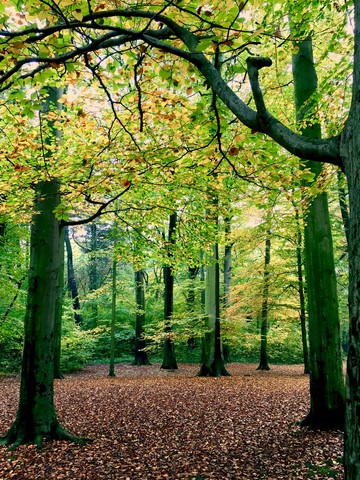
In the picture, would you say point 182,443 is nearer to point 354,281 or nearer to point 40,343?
point 40,343

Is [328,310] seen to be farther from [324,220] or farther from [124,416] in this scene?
[124,416]

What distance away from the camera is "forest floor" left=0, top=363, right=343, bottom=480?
456 centimetres

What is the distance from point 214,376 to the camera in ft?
46.0

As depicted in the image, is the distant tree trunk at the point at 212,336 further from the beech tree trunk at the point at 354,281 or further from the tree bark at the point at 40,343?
the beech tree trunk at the point at 354,281

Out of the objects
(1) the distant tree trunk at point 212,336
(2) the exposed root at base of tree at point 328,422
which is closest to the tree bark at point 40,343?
(2) the exposed root at base of tree at point 328,422

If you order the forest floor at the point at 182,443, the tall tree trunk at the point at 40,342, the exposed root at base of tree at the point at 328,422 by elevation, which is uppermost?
the tall tree trunk at the point at 40,342

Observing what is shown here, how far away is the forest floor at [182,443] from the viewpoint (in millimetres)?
4559

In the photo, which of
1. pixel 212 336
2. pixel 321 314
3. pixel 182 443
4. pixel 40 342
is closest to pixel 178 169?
pixel 321 314

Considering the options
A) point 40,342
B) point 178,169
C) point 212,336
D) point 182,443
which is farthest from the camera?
point 212,336

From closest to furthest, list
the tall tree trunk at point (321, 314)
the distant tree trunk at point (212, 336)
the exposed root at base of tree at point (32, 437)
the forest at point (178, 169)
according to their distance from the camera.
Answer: the forest at point (178, 169) < the exposed root at base of tree at point (32, 437) < the tall tree trunk at point (321, 314) < the distant tree trunk at point (212, 336)

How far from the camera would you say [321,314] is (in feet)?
19.9

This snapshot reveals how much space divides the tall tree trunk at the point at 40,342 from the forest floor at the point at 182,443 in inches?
12.3

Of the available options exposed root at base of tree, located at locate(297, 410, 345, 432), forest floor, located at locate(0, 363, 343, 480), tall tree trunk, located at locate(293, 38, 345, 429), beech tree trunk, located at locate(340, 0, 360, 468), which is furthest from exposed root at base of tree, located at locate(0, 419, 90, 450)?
beech tree trunk, located at locate(340, 0, 360, 468)

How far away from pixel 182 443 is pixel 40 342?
280 cm
